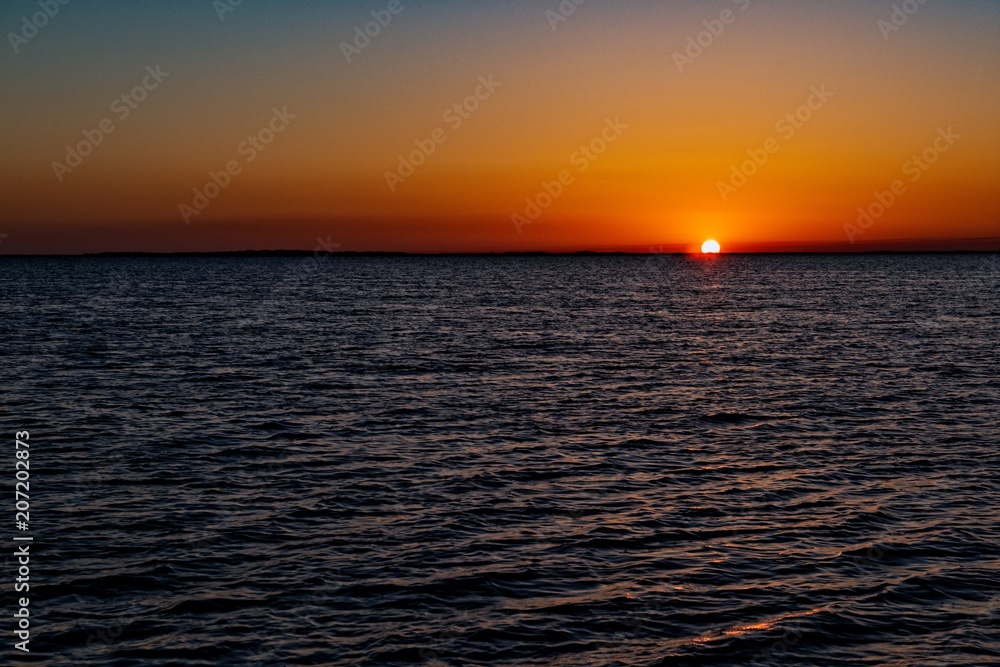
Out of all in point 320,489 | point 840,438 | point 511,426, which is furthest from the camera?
point 511,426

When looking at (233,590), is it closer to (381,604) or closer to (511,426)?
(381,604)

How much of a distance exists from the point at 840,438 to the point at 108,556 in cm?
2142

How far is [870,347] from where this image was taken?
56.3 m

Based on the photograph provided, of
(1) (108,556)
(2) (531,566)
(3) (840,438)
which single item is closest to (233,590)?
(1) (108,556)

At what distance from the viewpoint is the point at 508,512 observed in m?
21.2

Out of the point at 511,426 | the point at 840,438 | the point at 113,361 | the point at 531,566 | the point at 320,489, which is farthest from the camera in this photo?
the point at 113,361

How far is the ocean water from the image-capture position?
586 inches

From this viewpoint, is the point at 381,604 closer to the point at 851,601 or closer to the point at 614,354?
the point at 851,601

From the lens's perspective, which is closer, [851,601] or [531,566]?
[851,601]

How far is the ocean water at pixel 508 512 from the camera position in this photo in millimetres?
14875

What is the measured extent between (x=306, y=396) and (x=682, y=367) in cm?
2024

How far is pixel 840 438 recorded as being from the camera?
29.3m

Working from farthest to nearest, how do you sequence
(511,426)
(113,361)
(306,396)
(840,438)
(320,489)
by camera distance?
(113,361)
(306,396)
(511,426)
(840,438)
(320,489)

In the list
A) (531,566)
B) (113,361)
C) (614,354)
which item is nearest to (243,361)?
(113,361)
